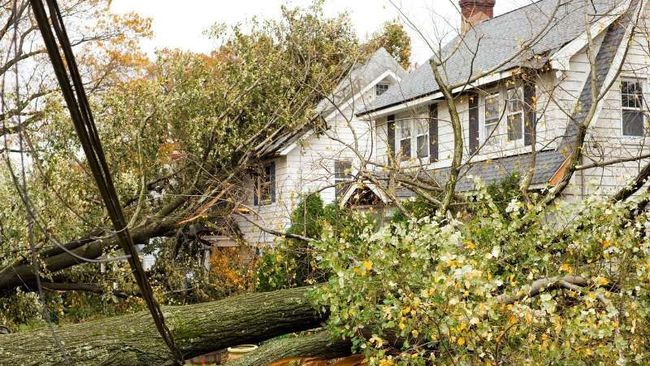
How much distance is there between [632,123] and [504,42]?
3.23 meters

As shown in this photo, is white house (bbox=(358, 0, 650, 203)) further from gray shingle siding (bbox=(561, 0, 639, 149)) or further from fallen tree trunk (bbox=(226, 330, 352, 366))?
fallen tree trunk (bbox=(226, 330, 352, 366))

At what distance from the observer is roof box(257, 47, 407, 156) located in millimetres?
22047

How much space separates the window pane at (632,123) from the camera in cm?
1509

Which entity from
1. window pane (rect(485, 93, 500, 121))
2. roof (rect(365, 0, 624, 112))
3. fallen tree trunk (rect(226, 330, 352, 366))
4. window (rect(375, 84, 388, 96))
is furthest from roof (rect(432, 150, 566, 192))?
window (rect(375, 84, 388, 96))

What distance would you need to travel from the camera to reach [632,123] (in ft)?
49.6

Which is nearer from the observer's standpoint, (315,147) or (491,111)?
(491,111)

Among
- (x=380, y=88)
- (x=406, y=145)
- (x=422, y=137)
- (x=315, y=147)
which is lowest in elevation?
(x=406, y=145)

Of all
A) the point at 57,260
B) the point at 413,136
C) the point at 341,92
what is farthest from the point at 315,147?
the point at 57,260

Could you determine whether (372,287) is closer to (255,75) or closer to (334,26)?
(255,75)

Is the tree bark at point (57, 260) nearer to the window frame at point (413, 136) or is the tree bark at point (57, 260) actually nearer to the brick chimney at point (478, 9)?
the window frame at point (413, 136)

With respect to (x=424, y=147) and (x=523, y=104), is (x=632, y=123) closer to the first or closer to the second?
(x=523, y=104)

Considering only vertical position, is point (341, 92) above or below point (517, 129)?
above

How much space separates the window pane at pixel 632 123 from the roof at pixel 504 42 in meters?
1.80

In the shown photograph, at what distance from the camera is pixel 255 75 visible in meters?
19.2
